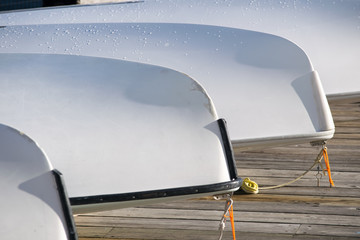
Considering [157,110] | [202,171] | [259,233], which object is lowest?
[259,233]

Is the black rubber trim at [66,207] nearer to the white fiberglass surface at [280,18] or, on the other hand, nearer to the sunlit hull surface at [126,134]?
the sunlit hull surface at [126,134]

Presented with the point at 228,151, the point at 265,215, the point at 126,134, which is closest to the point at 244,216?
the point at 265,215

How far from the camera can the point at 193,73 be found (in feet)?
12.2

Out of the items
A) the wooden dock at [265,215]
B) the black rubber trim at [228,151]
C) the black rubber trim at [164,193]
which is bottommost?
the wooden dock at [265,215]

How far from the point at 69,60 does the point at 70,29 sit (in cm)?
71

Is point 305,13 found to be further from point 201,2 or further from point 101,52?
point 101,52

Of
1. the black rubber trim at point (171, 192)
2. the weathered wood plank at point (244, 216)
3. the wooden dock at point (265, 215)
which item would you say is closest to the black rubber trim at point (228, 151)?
the black rubber trim at point (171, 192)

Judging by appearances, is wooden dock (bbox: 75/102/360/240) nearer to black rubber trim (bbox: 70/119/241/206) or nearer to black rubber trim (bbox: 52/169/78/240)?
black rubber trim (bbox: 70/119/241/206)

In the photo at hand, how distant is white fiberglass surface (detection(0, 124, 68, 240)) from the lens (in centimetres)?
222

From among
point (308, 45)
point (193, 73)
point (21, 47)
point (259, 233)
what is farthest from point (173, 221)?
point (308, 45)

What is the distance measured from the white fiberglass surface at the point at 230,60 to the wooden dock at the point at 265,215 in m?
0.40

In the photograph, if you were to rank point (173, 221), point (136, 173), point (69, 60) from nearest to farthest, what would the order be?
point (136, 173), point (69, 60), point (173, 221)

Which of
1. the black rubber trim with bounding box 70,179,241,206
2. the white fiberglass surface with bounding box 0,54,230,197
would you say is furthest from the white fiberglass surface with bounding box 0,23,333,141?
the black rubber trim with bounding box 70,179,241,206

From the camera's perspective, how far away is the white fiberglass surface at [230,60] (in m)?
3.52
